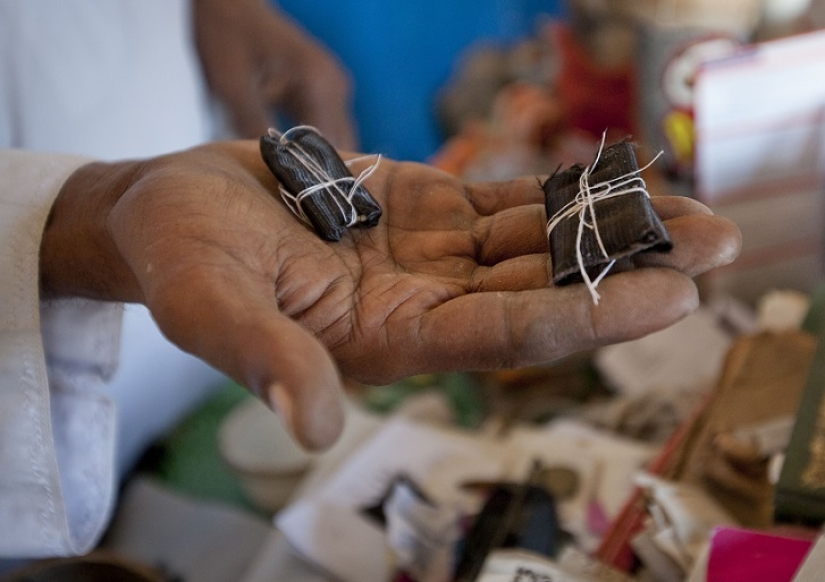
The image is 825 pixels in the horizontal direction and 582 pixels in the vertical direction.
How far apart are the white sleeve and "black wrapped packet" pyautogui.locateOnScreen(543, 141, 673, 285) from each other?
54 centimetres

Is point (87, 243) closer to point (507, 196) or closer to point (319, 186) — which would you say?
Result: point (319, 186)

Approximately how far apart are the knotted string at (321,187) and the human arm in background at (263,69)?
65cm

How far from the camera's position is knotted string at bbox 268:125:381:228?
2.52 feet

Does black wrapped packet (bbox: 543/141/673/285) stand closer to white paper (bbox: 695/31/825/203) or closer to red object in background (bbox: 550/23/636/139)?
white paper (bbox: 695/31/825/203)

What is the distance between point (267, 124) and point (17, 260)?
0.75 metres

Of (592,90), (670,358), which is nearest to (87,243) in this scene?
(670,358)

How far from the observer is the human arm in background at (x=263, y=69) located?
4.69 ft

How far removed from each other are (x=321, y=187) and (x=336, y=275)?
4.6 inches

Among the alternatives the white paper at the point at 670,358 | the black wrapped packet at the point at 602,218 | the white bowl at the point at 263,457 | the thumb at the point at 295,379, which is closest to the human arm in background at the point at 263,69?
the white bowl at the point at 263,457

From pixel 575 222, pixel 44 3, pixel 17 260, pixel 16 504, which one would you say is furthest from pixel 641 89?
pixel 16 504

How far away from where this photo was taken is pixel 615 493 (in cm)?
113

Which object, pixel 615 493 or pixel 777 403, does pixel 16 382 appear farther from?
pixel 777 403

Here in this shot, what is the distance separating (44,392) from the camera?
0.76 meters

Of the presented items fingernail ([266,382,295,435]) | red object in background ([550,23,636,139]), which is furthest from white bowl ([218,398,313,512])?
red object in background ([550,23,636,139])
